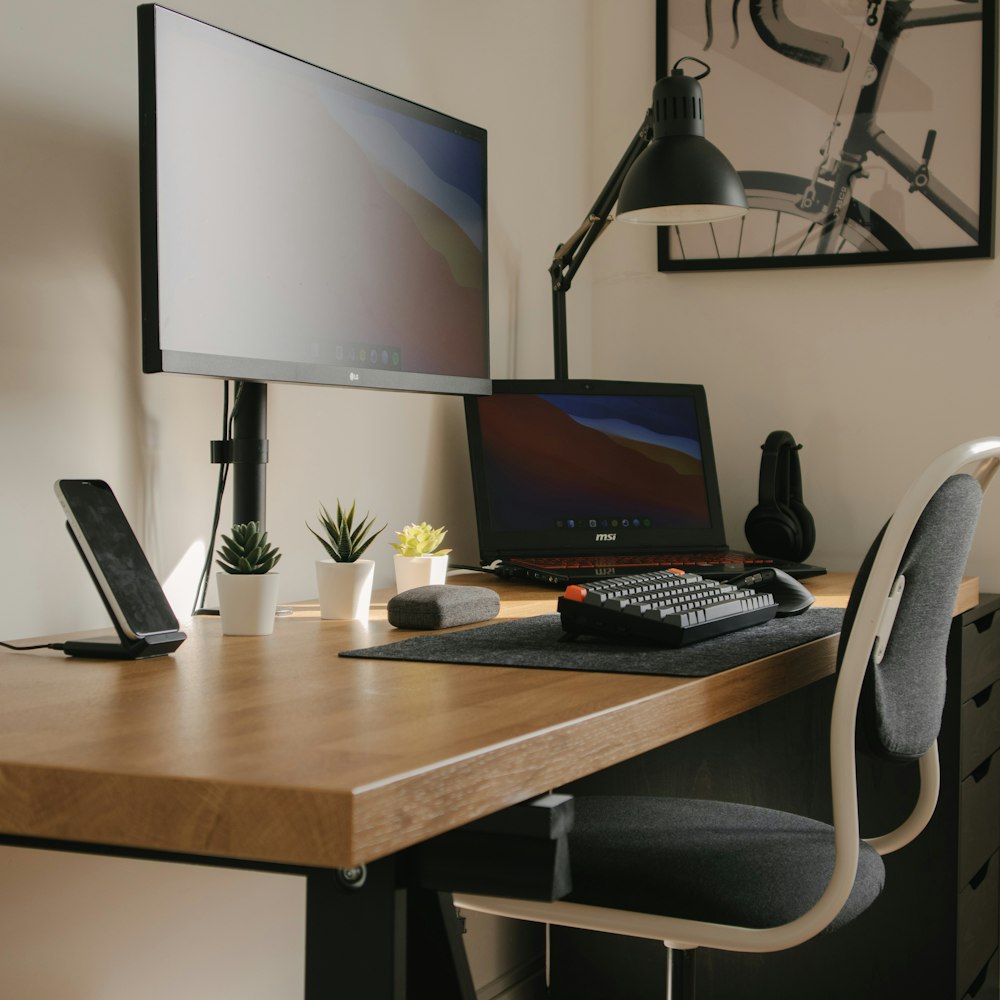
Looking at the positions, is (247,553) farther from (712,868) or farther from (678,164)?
(678,164)

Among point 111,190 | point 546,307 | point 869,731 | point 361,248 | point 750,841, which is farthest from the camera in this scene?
point 546,307

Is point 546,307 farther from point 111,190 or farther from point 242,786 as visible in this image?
point 242,786

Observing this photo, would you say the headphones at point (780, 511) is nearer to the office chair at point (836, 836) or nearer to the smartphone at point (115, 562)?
the office chair at point (836, 836)

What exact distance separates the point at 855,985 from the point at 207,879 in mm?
1032

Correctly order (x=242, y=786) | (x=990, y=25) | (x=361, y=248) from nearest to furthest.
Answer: (x=242, y=786)
(x=361, y=248)
(x=990, y=25)

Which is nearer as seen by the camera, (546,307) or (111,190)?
(111,190)

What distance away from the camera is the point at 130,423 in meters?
1.47

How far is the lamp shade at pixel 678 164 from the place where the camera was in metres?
1.79

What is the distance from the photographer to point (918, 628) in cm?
121

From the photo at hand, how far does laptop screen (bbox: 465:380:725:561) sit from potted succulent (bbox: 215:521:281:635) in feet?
2.32

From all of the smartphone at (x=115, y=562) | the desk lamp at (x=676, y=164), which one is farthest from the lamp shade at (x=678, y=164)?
the smartphone at (x=115, y=562)

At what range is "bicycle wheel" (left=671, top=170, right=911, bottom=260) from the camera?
7.86ft

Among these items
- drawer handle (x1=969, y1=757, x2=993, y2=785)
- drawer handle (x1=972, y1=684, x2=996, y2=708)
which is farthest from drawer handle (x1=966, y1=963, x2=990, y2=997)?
drawer handle (x1=972, y1=684, x2=996, y2=708)

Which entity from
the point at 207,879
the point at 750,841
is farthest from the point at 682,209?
the point at 207,879
